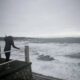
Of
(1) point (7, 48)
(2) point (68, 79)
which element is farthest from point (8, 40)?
(2) point (68, 79)

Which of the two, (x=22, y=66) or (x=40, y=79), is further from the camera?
(x=40, y=79)

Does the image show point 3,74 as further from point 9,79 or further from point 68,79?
point 68,79

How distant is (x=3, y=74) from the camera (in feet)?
14.7

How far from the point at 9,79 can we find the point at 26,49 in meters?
2.03

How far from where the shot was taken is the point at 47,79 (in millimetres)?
9125

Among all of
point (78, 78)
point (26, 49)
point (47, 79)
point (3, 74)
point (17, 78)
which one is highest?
point (26, 49)

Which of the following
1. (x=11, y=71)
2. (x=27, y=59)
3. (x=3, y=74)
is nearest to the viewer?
(x=3, y=74)

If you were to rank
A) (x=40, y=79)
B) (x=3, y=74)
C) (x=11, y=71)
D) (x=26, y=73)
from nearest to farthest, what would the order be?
(x=3, y=74)
(x=11, y=71)
(x=26, y=73)
(x=40, y=79)

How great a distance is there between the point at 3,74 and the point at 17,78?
Result: 92 cm

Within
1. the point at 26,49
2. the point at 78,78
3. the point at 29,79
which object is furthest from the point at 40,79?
the point at 78,78

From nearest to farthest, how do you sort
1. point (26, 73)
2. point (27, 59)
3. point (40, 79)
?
1. point (26, 73)
2. point (27, 59)
3. point (40, 79)

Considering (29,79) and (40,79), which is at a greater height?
(29,79)

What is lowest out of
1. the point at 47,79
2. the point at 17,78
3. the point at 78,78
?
the point at 78,78

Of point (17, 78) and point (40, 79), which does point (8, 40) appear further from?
point (40, 79)
